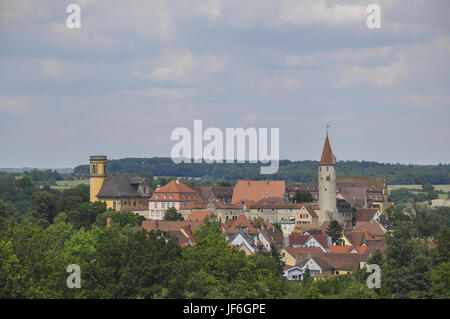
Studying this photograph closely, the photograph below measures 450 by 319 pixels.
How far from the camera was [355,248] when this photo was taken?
3371 inches

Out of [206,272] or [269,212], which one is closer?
[206,272]

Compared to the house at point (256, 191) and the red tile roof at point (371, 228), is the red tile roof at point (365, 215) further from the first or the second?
the house at point (256, 191)

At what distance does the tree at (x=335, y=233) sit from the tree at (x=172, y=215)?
59.9ft

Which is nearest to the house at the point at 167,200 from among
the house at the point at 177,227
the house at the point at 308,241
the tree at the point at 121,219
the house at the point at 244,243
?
the tree at the point at 121,219

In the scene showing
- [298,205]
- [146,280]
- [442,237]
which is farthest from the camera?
[298,205]

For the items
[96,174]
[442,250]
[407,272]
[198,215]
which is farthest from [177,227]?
[407,272]

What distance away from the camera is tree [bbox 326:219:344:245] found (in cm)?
9312

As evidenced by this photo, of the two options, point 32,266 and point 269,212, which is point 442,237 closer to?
point 32,266

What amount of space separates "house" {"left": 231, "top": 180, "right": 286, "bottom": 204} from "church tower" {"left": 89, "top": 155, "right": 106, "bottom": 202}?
1759 cm

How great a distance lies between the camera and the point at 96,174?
130875mm

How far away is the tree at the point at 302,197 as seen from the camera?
404 feet

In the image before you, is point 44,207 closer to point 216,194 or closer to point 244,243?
point 216,194
